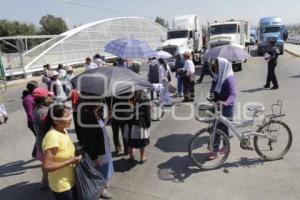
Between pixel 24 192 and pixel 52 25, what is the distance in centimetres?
7720

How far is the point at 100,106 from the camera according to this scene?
199 inches

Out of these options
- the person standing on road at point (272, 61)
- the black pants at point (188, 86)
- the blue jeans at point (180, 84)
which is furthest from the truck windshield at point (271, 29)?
the black pants at point (188, 86)

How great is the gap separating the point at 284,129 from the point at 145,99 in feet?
8.71

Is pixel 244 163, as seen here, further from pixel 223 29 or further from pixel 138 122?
pixel 223 29

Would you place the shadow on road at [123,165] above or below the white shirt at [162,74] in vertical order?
below

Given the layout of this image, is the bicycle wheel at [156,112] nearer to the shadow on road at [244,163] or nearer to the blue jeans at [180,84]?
the blue jeans at [180,84]

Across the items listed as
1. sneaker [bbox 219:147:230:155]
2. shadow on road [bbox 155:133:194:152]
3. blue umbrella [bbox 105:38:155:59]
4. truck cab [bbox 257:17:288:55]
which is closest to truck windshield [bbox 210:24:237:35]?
truck cab [bbox 257:17:288:55]

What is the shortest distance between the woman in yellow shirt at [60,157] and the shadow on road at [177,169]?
2382 mm


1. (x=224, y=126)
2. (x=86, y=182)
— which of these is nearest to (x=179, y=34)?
(x=224, y=126)

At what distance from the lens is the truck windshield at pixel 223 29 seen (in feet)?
84.8

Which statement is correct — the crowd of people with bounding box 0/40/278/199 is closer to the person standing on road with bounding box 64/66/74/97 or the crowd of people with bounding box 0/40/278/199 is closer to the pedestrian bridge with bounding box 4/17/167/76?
the person standing on road with bounding box 64/66/74/97

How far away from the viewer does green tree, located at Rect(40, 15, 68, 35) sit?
7819 cm

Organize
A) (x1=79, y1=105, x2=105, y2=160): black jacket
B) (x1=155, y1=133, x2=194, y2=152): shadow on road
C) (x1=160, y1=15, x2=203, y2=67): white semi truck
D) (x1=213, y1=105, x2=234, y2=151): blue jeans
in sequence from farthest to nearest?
1. (x1=160, y1=15, x2=203, y2=67): white semi truck
2. (x1=155, y1=133, x2=194, y2=152): shadow on road
3. (x1=213, y1=105, x2=234, y2=151): blue jeans
4. (x1=79, y1=105, x2=105, y2=160): black jacket

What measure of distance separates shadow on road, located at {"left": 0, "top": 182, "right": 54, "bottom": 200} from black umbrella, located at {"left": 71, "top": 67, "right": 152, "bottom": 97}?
5.97ft
